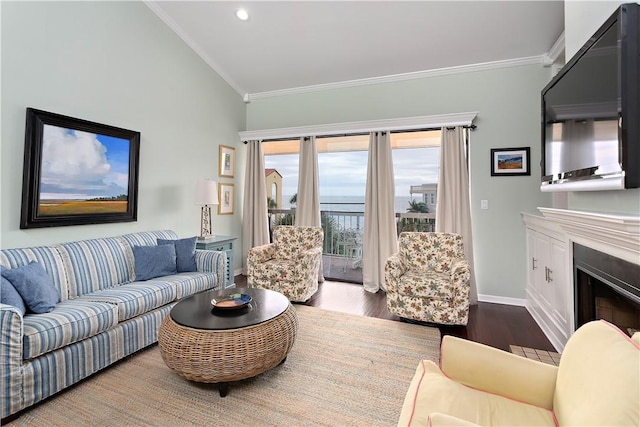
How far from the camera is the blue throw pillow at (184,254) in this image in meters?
3.22

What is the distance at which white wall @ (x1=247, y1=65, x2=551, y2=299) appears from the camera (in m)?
3.62

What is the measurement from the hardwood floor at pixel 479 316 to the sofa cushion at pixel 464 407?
1.60m

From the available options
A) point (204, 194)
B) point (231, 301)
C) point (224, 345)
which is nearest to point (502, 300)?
point (231, 301)

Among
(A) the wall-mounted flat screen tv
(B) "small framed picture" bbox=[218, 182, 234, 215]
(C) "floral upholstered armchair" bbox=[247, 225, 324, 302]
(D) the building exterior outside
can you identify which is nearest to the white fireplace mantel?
(A) the wall-mounted flat screen tv

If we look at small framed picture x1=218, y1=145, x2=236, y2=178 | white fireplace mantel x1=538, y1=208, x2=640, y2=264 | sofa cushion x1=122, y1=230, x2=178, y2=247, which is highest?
Answer: small framed picture x1=218, y1=145, x2=236, y2=178

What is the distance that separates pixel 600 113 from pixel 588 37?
646 mm

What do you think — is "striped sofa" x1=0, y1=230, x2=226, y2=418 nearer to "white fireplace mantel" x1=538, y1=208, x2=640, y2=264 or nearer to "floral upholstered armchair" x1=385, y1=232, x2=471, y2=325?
"floral upholstered armchair" x1=385, y1=232, x2=471, y2=325

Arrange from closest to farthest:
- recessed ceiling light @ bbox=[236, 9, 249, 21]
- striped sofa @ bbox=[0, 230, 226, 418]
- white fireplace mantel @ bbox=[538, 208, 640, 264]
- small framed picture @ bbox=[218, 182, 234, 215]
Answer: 1. white fireplace mantel @ bbox=[538, 208, 640, 264]
2. striped sofa @ bbox=[0, 230, 226, 418]
3. recessed ceiling light @ bbox=[236, 9, 249, 21]
4. small framed picture @ bbox=[218, 182, 234, 215]

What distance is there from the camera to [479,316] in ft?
10.8

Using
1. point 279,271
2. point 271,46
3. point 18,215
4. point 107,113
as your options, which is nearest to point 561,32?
point 271,46

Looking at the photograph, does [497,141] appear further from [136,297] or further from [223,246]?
[136,297]

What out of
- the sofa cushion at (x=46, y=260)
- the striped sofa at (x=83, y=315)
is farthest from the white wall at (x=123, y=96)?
the striped sofa at (x=83, y=315)

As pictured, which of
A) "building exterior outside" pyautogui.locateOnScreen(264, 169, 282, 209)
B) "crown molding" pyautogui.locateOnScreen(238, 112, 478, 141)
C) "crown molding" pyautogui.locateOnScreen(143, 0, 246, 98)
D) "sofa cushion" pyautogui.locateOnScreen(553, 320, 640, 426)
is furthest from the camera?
"building exterior outside" pyautogui.locateOnScreen(264, 169, 282, 209)

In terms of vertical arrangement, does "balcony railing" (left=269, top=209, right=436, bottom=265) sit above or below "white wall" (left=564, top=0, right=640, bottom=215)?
below
